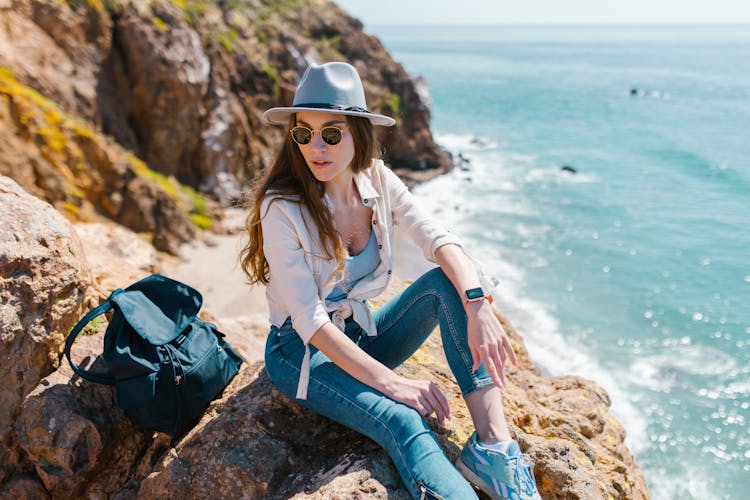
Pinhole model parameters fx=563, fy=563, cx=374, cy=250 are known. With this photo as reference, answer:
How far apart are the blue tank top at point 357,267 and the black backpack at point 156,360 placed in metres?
0.89

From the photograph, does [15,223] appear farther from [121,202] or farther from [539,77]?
[539,77]

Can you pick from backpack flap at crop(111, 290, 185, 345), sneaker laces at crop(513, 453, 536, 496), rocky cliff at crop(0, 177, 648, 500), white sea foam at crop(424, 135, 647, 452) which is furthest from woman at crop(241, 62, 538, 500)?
backpack flap at crop(111, 290, 185, 345)

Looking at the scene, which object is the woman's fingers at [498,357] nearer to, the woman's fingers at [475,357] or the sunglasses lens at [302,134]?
the woman's fingers at [475,357]

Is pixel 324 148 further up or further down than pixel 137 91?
further up

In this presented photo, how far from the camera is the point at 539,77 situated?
68062 mm

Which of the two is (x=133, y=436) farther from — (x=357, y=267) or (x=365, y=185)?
(x=365, y=185)

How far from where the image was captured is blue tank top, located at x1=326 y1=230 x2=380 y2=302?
3307 mm

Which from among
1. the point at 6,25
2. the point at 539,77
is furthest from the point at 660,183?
the point at 539,77

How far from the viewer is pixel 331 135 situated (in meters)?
3.08

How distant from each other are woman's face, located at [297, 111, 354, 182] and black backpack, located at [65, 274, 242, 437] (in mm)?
1250

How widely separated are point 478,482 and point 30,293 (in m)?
2.73

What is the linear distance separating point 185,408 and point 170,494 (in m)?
0.48

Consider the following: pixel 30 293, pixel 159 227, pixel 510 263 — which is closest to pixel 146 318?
pixel 30 293

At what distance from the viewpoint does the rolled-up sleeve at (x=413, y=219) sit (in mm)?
3439
